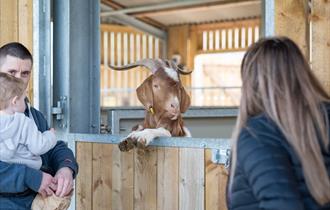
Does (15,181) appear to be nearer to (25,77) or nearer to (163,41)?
(25,77)

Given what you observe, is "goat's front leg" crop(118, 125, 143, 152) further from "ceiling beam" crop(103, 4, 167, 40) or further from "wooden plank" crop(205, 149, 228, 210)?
"ceiling beam" crop(103, 4, 167, 40)

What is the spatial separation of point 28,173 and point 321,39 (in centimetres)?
121

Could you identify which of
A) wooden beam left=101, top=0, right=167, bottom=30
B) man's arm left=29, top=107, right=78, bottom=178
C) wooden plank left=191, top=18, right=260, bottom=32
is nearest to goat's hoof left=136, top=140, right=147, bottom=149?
man's arm left=29, top=107, right=78, bottom=178

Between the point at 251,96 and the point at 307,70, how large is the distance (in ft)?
0.55

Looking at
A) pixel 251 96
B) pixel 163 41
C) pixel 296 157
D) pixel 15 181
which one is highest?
pixel 163 41

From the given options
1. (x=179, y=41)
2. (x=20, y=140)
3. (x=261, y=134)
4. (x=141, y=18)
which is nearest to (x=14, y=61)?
(x=20, y=140)

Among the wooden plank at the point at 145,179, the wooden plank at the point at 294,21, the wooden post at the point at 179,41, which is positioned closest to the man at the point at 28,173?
the wooden plank at the point at 145,179

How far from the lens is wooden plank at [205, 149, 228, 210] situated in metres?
2.25

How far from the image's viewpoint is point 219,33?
1199 centimetres

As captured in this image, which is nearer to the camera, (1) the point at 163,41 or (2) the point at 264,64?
(2) the point at 264,64

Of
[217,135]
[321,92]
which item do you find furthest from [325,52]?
[217,135]

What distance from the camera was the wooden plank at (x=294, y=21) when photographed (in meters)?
2.05

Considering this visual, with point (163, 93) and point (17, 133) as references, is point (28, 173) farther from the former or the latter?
point (163, 93)

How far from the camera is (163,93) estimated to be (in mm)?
2869
